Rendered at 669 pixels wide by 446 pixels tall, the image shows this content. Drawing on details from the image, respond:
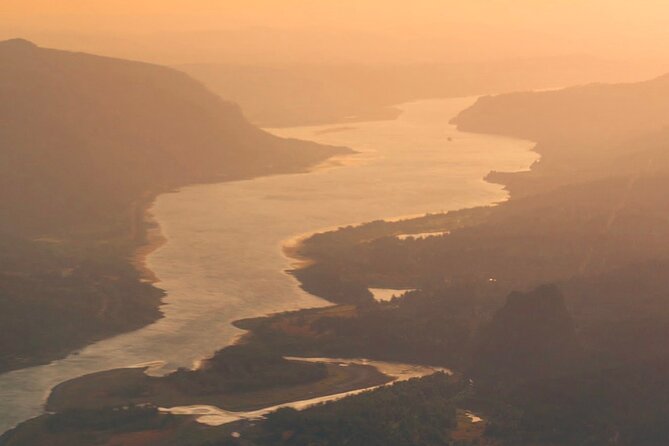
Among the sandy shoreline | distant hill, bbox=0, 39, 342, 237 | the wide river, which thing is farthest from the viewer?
distant hill, bbox=0, 39, 342, 237

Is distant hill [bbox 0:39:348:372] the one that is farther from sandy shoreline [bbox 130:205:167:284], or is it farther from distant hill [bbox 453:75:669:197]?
distant hill [bbox 453:75:669:197]

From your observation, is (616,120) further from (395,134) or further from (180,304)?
(180,304)

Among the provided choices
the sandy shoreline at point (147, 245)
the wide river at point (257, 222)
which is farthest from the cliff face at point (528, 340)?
the sandy shoreline at point (147, 245)

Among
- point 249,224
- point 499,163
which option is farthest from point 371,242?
point 499,163

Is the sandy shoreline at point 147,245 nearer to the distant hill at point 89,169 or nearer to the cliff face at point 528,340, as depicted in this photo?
the distant hill at point 89,169

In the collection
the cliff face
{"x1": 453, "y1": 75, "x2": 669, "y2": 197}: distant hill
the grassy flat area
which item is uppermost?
{"x1": 453, "y1": 75, "x2": 669, "y2": 197}: distant hill

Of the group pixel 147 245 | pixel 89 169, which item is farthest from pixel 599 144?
pixel 147 245

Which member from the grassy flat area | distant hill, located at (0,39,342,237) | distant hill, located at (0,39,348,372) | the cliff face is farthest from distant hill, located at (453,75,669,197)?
the grassy flat area
